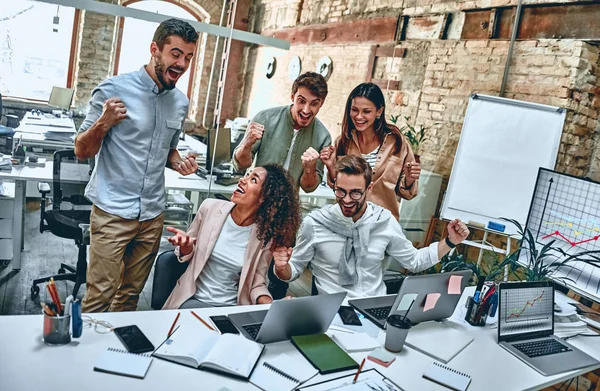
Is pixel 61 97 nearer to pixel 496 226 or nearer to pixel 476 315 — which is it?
pixel 496 226

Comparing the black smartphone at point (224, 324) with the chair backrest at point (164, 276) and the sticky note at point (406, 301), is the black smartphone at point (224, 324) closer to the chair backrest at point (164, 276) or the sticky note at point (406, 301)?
the chair backrest at point (164, 276)

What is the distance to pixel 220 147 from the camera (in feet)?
13.9

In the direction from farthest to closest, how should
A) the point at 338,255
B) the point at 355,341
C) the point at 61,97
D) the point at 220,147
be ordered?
1. the point at 61,97
2. the point at 220,147
3. the point at 338,255
4. the point at 355,341

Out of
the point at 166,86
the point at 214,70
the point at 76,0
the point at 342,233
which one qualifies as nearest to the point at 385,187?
the point at 342,233

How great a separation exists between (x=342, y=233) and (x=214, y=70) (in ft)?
15.9

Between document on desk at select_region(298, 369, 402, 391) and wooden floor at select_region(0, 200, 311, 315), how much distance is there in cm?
217

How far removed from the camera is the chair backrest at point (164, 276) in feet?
7.45

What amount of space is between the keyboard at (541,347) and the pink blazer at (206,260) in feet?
3.60

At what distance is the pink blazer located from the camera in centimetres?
225

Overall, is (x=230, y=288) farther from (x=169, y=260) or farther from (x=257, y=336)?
(x=257, y=336)

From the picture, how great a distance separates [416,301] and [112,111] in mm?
1509

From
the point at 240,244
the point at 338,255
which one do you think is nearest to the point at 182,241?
the point at 240,244

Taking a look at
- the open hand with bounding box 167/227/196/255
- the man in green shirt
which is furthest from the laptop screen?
the open hand with bounding box 167/227/196/255

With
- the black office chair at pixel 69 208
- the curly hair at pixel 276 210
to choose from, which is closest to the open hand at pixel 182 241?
the curly hair at pixel 276 210
